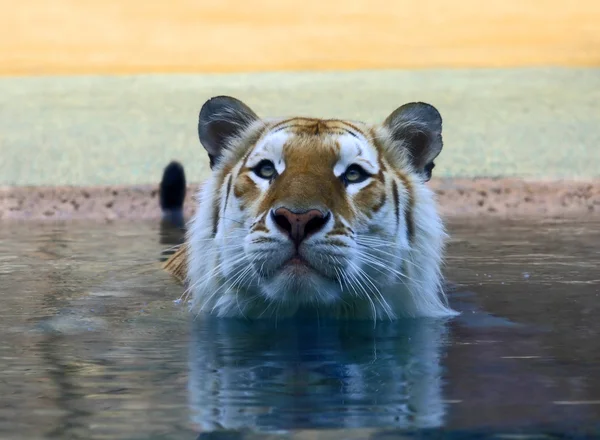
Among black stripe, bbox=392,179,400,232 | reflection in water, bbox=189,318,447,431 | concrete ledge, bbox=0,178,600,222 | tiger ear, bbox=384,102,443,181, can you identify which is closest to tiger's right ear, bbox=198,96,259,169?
tiger ear, bbox=384,102,443,181

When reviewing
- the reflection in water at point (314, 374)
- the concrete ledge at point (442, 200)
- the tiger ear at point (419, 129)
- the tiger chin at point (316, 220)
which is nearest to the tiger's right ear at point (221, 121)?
the tiger chin at point (316, 220)

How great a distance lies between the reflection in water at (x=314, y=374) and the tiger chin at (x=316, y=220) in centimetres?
12

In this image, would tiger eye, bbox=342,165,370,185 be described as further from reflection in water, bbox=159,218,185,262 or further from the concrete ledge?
the concrete ledge

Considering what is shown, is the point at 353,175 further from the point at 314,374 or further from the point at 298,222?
the point at 314,374

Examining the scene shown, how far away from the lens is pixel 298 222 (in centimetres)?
413

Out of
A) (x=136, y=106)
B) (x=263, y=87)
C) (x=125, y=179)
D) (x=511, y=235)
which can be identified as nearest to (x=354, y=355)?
(x=511, y=235)

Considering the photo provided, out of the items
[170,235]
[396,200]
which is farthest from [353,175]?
[170,235]

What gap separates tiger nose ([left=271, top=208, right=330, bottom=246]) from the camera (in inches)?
163

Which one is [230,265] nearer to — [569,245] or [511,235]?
[569,245]

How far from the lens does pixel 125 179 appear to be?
1099 centimetres

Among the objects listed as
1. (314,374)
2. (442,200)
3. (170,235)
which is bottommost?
(314,374)

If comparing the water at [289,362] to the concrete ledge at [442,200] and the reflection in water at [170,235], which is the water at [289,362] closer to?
the reflection in water at [170,235]

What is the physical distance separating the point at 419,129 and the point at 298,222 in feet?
3.51

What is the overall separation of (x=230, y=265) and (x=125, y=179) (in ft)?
21.6
